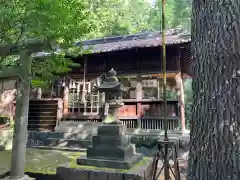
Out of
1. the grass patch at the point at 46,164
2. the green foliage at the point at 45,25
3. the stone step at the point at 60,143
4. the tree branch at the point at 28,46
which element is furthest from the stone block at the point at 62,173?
the stone step at the point at 60,143

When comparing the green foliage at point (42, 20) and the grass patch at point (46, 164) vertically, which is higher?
the green foliage at point (42, 20)

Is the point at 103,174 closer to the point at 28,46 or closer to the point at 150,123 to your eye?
the point at 28,46

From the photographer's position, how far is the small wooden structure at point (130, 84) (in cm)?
1079

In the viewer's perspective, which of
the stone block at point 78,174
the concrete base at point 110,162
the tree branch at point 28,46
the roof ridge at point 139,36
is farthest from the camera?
the roof ridge at point 139,36

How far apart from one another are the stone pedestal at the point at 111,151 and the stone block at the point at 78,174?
43 cm

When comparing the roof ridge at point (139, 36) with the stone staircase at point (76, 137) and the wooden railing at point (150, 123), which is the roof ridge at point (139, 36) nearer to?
the wooden railing at point (150, 123)

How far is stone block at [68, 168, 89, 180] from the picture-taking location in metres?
5.78

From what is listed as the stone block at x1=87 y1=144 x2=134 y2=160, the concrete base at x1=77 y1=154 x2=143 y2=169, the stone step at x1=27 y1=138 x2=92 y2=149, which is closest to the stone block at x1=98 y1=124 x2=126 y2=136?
the stone block at x1=87 y1=144 x2=134 y2=160

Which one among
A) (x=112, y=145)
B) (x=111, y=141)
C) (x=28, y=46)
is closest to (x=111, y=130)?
(x=111, y=141)

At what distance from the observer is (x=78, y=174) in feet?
19.2

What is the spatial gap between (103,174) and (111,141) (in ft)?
3.42

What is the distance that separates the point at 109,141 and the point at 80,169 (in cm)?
113

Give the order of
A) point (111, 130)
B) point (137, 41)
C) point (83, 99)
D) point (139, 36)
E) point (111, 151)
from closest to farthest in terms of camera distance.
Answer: point (111, 151) < point (111, 130) < point (83, 99) < point (137, 41) < point (139, 36)

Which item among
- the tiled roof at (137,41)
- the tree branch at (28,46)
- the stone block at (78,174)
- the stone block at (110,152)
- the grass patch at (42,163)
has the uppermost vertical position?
the tiled roof at (137,41)
